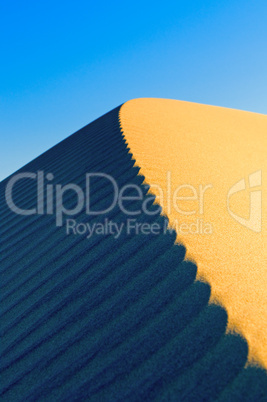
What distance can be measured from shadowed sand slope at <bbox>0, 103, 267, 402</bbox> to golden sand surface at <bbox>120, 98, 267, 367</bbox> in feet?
0.23

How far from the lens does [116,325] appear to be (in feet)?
4.17

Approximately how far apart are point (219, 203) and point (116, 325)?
3.88ft

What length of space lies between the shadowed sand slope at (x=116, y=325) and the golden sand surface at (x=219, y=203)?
0.23ft

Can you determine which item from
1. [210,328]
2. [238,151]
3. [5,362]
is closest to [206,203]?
[210,328]

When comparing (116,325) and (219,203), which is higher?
(219,203)

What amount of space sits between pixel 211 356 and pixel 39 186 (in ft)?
9.31

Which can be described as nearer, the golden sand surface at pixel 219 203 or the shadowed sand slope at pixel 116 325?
the shadowed sand slope at pixel 116 325

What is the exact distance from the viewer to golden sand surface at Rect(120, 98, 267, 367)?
4.02ft

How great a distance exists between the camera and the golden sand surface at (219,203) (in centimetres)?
122

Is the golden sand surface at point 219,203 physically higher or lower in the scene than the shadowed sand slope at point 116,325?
higher

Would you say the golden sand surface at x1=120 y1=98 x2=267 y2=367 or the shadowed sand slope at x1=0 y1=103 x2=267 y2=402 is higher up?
the golden sand surface at x1=120 y1=98 x2=267 y2=367

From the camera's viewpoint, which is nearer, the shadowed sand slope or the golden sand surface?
the shadowed sand slope

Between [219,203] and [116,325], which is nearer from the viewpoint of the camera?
[116,325]

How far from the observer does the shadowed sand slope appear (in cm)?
100
